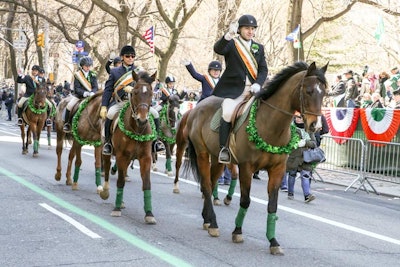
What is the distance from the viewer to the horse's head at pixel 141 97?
8.59 m

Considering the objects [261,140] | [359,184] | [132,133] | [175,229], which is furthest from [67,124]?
[359,184]

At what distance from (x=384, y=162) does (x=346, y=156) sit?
1.31m

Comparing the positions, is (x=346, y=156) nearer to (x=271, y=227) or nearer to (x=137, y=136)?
(x=137, y=136)

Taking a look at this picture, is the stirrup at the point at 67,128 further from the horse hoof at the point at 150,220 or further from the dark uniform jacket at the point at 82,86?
the horse hoof at the point at 150,220

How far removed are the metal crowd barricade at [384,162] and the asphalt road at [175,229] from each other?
89 cm

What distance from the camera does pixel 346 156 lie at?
1467 centimetres

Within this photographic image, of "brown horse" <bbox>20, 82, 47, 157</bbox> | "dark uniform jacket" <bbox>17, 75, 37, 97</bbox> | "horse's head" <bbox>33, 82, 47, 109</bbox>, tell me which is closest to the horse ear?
"brown horse" <bbox>20, 82, 47, 157</bbox>

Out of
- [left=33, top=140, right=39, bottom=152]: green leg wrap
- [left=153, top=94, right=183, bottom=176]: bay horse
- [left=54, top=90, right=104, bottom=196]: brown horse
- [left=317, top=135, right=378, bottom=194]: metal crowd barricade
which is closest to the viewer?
[left=54, top=90, right=104, bottom=196]: brown horse

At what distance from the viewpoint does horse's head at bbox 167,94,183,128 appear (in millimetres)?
15531

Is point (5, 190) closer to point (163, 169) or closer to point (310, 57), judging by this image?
point (163, 169)

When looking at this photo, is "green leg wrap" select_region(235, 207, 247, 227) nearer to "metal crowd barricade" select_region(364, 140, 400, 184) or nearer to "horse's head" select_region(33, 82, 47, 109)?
"metal crowd barricade" select_region(364, 140, 400, 184)

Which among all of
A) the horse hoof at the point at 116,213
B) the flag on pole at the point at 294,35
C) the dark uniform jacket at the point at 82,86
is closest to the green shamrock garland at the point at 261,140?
the horse hoof at the point at 116,213

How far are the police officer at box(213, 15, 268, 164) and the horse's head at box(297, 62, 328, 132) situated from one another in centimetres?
101

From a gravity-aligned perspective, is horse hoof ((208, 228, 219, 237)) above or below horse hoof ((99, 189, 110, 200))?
below
